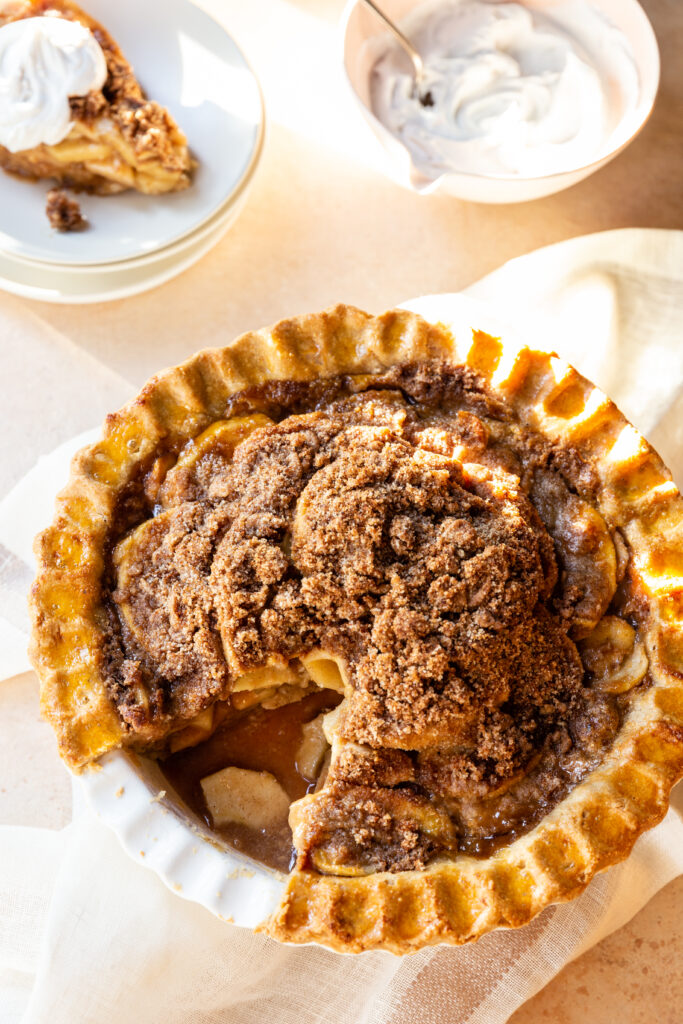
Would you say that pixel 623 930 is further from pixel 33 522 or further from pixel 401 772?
pixel 33 522

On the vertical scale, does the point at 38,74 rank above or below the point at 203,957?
above

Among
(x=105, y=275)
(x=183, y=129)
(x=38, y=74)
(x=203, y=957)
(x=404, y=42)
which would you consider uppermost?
(x=404, y=42)

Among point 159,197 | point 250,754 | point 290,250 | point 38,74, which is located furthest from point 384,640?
point 38,74

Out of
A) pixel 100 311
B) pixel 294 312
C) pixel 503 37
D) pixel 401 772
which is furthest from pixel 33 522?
pixel 503 37

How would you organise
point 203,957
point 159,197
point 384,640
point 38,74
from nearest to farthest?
point 384,640
point 203,957
point 38,74
point 159,197

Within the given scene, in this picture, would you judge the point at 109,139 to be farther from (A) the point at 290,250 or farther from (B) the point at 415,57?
(B) the point at 415,57

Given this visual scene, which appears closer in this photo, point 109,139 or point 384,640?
Result: point 384,640
